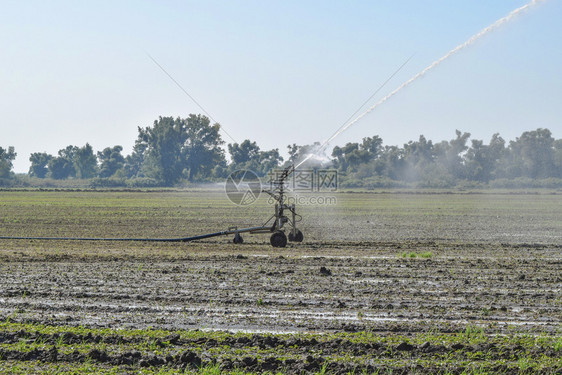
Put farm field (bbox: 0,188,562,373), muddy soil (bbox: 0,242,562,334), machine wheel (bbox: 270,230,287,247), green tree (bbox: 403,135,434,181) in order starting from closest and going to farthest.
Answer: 1. farm field (bbox: 0,188,562,373)
2. muddy soil (bbox: 0,242,562,334)
3. machine wheel (bbox: 270,230,287,247)
4. green tree (bbox: 403,135,434,181)

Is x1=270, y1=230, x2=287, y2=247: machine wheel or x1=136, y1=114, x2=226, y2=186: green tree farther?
x1=136, y1=114, x2=226, y2=186: green tree

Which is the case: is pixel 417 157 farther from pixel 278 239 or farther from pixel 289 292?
pixel 289 292

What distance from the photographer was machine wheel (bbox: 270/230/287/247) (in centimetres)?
2127

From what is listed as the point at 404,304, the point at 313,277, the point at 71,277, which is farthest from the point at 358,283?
the point at 71,277

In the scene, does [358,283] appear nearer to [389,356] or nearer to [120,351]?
[389,356]

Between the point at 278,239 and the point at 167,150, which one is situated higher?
the point at 167,150

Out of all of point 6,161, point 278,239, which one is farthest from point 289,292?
point 6,161

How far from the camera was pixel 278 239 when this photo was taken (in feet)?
69.8

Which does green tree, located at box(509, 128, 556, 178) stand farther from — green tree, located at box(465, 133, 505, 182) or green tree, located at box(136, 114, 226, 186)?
green tree, located at box(136, 114, 226, 186)

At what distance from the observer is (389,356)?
852cm

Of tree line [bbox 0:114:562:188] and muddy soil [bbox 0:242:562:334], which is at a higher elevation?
tree line [bbox 0:114:562:188]

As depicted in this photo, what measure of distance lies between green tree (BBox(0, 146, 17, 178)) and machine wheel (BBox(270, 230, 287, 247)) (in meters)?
136

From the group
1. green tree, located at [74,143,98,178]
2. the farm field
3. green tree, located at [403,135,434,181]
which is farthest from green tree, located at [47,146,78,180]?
the farm field

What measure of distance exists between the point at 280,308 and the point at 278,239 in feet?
32.6
